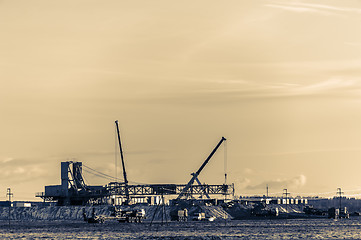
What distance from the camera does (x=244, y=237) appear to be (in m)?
149

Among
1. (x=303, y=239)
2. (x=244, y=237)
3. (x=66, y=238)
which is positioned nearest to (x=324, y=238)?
(x=303, y=239)

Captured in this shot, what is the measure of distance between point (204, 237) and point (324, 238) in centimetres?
2390

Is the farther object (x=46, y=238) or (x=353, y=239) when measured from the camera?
(x=46, y=238)

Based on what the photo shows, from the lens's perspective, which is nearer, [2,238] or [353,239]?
[353,239]

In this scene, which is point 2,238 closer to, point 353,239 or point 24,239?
point 24,239

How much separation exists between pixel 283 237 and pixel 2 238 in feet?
189

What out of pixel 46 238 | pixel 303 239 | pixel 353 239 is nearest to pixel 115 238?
pixel 46 238

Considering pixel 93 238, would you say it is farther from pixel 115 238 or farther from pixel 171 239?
pixel 171 239

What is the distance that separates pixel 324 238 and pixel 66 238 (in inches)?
2045

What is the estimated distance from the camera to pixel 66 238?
15262 centimetres

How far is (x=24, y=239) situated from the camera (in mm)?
149500

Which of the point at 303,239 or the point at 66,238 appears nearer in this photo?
the point at 303,239

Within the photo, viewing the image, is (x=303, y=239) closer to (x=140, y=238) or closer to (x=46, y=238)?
(x=140, y=238)

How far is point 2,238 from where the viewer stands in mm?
154000
